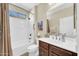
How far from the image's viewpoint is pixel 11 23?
5.35 feet

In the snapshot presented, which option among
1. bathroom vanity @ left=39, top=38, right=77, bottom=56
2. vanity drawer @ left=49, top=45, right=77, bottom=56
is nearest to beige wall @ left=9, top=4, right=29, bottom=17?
bathroom vanity @ left=39, top=38, right=77, bottom=56

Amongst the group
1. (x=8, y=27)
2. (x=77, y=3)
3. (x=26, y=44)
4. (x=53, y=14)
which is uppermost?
(x=77, y=3)

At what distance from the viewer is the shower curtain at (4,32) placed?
161cm

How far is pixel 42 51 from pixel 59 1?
701 mm

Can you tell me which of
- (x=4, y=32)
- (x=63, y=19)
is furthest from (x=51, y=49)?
(x=4, y=32)

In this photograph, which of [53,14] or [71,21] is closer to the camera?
[71,21]

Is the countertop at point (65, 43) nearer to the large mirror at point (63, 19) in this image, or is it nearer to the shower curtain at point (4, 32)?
the large mirror at point (63, 19)

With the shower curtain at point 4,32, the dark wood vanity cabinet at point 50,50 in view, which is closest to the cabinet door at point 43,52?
the dark wood vanity cabinet at point 50,50

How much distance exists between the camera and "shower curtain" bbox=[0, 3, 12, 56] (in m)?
1.61

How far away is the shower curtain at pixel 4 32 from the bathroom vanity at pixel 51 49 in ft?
1.40

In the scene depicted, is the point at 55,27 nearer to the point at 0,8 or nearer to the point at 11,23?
the point at 11,23

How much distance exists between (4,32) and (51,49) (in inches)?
25.7

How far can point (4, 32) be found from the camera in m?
1.61

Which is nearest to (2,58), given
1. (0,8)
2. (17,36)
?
(17,36)
